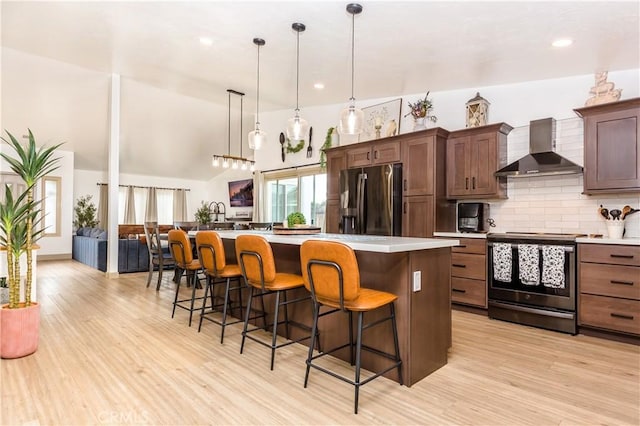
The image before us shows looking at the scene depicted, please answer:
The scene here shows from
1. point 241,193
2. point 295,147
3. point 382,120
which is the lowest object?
point 241,193

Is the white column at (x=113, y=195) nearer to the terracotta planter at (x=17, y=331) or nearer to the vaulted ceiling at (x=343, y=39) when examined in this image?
the vaulted ceiling at (x=343, y=39)

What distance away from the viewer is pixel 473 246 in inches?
159

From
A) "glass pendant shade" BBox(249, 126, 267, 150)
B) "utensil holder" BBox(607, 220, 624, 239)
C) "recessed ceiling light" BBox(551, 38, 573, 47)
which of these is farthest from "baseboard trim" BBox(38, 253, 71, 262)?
"utensil holder" BBox(607, 220, 624, 239)

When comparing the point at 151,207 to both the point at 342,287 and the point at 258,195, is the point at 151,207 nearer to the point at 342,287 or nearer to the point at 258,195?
the point at 258,195

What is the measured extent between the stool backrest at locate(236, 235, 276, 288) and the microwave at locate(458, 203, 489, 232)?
2802mm

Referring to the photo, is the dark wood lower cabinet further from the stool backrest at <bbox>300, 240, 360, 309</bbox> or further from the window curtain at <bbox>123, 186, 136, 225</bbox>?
the window curtain at <bbox>123, 186, 136, 225</bbox>

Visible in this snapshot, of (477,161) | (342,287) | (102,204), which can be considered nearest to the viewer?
(342,287)

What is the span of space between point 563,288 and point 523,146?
172cm

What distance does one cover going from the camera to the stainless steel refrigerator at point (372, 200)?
4664mm

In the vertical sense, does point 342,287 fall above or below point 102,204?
below

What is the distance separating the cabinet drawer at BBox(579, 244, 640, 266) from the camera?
10.1 ft

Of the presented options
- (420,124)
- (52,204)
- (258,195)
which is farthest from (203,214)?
(420,124)

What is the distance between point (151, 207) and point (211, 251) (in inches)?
340

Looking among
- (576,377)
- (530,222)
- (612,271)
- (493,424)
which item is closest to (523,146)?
(530,222)
